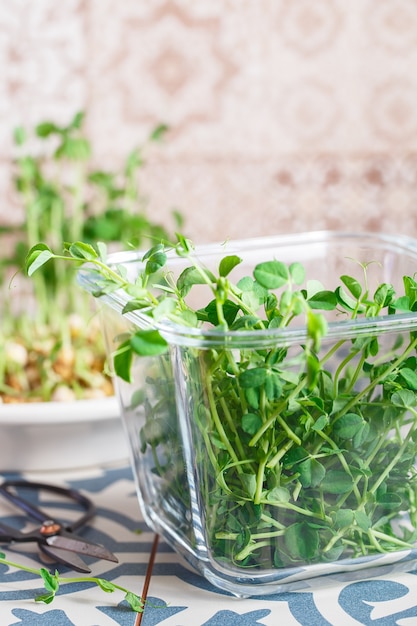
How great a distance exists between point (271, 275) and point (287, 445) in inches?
3.4

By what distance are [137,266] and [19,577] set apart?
0.69 feet

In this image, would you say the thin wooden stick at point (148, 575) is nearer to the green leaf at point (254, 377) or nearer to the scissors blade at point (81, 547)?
the scissors blade at point (81, 547)

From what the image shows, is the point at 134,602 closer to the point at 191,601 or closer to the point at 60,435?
the point at 191,601

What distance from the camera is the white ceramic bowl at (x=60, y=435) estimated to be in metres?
0.64

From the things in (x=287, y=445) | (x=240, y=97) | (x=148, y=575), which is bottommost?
(x=148, y=575)

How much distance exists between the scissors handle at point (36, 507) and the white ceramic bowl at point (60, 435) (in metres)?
0.03

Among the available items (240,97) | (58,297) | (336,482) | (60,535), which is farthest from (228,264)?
(240,97)

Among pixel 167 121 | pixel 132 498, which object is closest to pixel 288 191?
pixel 167 121

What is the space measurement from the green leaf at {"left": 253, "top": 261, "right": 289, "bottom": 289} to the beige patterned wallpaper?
720mm

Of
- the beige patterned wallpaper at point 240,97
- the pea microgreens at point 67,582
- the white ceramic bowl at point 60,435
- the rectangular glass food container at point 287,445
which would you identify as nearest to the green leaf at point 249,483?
the rectangular glass food container at point 287,445

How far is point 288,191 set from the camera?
3.66 ft

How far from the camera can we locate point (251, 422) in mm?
408

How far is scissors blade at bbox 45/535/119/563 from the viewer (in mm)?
507

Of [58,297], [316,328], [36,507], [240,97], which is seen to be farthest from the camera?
[240,97]
